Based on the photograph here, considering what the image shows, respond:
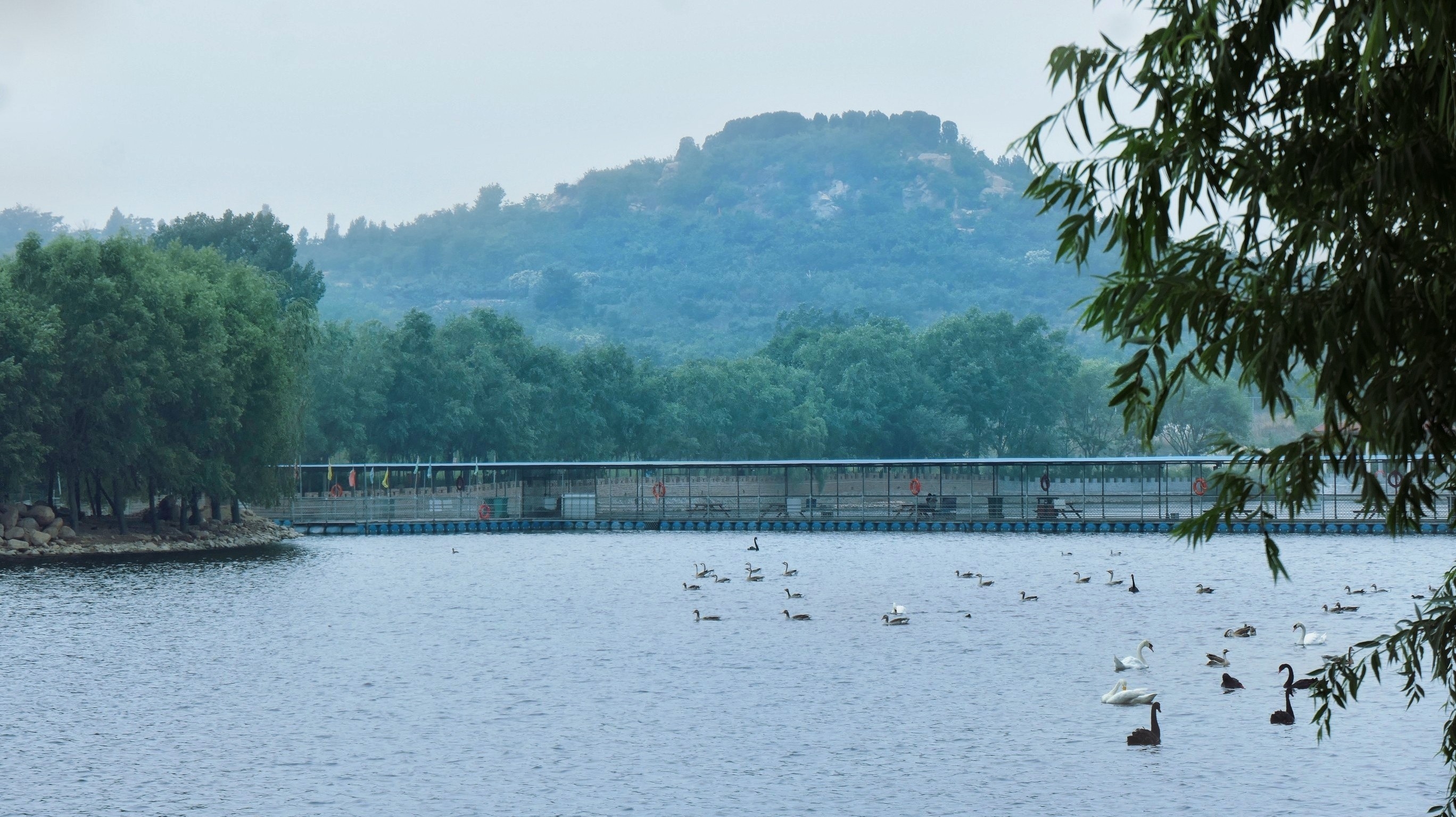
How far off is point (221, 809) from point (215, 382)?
52.3 meters

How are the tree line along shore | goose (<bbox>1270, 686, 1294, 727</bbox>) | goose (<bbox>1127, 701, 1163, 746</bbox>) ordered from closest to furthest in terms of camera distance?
goose (<bbox>1127, 701, 1163, 746</bbox>), goose (<bbox>1270, 686, 1294, 727</bbox>), the tree line along shore

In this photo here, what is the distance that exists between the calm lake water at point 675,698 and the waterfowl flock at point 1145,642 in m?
0.37

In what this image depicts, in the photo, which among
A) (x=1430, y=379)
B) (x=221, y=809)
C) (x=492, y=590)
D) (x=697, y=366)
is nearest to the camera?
(x=1430, y=379)

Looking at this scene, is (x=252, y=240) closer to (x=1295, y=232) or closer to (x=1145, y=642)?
(x=1145, y=642)

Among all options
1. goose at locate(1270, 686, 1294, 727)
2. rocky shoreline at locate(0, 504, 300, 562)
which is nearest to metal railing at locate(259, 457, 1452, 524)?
rocky shoreline at locate(0, 504, 300, 562)

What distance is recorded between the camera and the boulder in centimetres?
7300

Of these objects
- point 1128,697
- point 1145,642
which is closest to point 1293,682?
point 1128,697

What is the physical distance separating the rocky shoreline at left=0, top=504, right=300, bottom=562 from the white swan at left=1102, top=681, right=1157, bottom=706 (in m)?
52.6

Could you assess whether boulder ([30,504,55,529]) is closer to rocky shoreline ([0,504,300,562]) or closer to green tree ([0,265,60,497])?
rocky shoreline ([0,504,300,562])

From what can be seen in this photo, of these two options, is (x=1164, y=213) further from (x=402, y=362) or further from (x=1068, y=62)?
(x=402, y=362)

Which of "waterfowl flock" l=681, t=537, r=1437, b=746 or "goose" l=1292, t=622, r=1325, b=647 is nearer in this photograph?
"waterfowl flock" l=681, t=537, r=1437, b=746

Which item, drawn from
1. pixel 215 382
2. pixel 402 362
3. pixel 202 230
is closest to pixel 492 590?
pixel 215 382

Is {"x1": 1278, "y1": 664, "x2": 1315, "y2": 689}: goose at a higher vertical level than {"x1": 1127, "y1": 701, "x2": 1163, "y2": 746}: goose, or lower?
higher

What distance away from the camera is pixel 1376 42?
7559 millimetres
